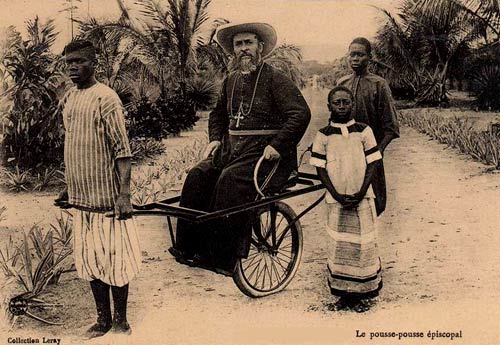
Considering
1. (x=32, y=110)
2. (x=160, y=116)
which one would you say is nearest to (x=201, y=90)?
(x=160, y=116)

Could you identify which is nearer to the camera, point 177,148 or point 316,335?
point 316,335

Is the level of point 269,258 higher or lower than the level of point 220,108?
lower

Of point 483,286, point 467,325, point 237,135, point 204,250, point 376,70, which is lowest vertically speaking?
point 467,325

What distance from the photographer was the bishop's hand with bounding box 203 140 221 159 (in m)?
3.62

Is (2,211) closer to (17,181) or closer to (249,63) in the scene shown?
(17,181)

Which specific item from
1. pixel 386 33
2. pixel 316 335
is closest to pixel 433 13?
pixel 386 33

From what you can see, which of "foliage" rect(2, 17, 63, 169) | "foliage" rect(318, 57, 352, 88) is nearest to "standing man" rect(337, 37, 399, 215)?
"foliage" rect(318, 57, 352, 88)

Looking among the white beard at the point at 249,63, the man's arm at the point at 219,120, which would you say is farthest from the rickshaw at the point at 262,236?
the white beard at the point at 249,63

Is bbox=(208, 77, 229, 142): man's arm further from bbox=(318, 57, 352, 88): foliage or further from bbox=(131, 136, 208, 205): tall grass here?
bbox=(131, 136, 208, 205): tall grass

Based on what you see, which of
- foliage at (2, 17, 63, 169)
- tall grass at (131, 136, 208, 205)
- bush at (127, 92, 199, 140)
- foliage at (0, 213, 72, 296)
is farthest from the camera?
bush at (127, 92, 199, 140)

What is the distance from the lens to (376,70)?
5297 mm

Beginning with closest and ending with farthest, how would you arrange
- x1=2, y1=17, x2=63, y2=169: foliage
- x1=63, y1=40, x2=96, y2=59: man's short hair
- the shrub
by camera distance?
x1=63, y1=40, x2=96, y2=59: man's short hair < x1=2, y1=17, x2=63, y2=169: foliage < the shrub

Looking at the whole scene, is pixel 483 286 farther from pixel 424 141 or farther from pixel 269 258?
pixel 424 141

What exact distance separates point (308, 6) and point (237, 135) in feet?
4.04
